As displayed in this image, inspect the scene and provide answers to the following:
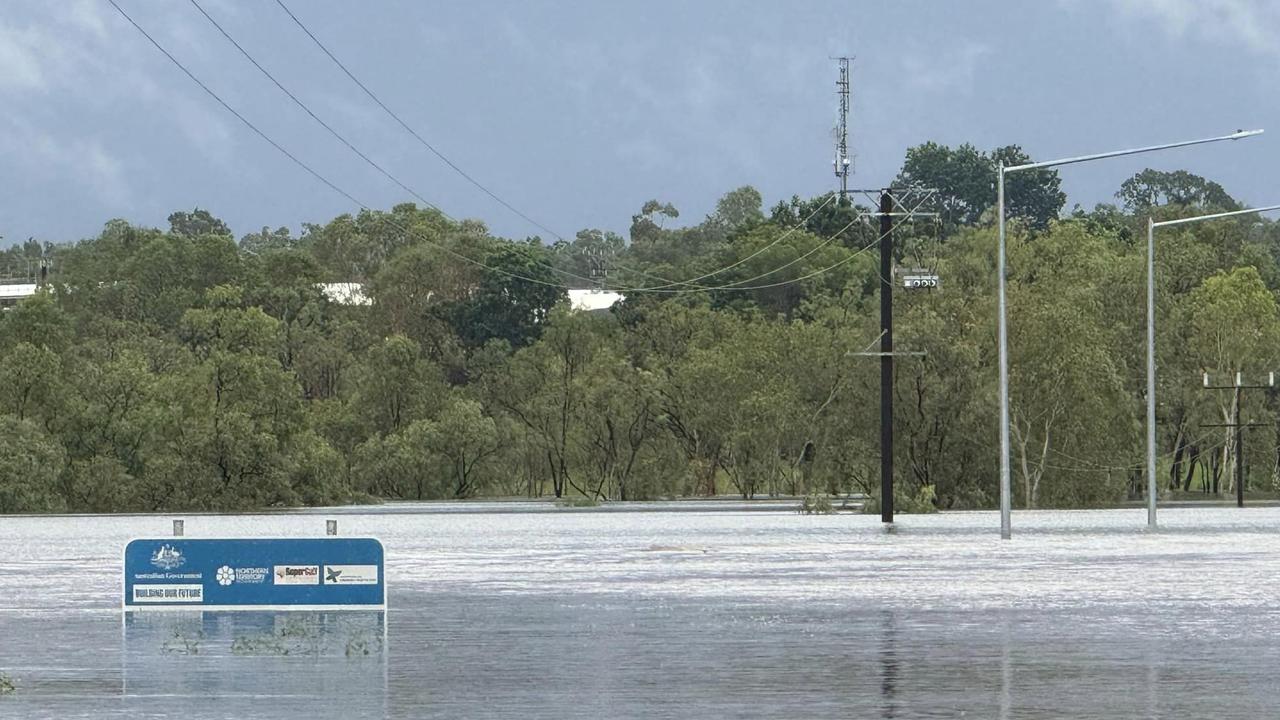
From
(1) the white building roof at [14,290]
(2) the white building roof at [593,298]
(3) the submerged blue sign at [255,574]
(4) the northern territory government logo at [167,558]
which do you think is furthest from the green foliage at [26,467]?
(1) the white building roof at [14,290]

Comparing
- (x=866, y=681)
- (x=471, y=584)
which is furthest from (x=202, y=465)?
(x=866, y=681)

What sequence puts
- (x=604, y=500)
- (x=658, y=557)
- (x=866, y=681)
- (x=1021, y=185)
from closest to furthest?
(x=866, y=681), (x=658, y=557), (x=604, y=500), (x=1021, y=185)

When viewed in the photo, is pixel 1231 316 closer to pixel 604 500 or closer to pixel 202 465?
pixel 604 500

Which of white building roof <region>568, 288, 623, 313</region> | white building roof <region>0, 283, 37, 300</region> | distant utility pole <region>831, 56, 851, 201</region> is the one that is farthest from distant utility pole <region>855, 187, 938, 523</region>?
white building roof <region>0, 283, 37, 300</region>

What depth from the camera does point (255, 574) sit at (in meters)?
26.3

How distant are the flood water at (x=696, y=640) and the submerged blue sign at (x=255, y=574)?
46cm

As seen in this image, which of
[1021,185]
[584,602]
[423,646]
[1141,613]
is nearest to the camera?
[423,646]

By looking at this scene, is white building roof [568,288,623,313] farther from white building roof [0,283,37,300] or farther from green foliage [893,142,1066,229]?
white building roof [0,283,37,300]

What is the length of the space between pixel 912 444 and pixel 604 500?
748 inches

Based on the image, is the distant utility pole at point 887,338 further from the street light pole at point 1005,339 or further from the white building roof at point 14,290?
the white building roof at point 14,290

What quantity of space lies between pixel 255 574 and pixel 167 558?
1.29 metres

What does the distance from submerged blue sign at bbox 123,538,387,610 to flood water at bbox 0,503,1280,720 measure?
0.46 m

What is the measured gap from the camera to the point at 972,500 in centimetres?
8338

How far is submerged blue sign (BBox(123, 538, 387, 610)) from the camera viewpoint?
85.9 ft
